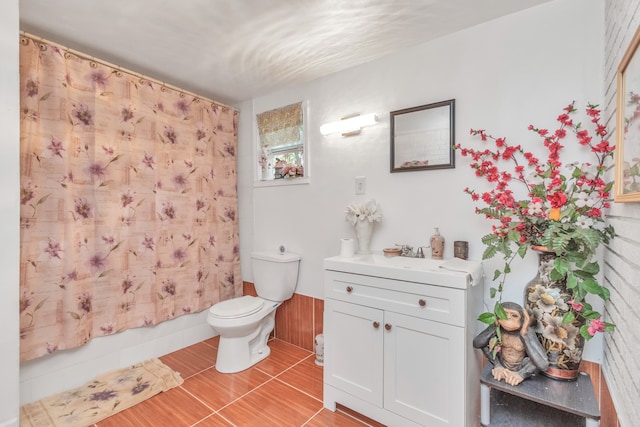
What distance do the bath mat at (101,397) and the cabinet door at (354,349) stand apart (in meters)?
1.10

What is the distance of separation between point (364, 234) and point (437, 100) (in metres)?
0.94

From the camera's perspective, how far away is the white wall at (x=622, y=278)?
90cm

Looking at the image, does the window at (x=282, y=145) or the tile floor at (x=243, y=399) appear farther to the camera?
the window at (x=282, y=145)

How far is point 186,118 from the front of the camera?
2469 millimetres

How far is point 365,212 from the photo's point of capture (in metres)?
1.97

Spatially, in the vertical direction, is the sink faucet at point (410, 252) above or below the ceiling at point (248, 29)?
below

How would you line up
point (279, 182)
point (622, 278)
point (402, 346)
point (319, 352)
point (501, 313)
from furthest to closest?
point (279, 182)
point (319, 352)
point (402, 346)
point (501, 313)
point (622, 278)

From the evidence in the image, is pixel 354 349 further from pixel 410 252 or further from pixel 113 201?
pixel 113 201

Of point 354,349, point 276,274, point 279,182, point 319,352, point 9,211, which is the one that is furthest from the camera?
point 279,182

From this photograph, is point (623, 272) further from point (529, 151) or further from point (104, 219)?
point (104, 219)

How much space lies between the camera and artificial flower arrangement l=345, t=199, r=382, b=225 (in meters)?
1.97

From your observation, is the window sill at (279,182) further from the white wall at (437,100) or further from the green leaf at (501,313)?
the green leaf at (501,313)

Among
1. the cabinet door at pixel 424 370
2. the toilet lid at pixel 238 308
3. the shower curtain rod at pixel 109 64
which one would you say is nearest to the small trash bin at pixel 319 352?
the toilet lid at pixel 238 308

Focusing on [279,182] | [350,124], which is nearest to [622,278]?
[350,124]
